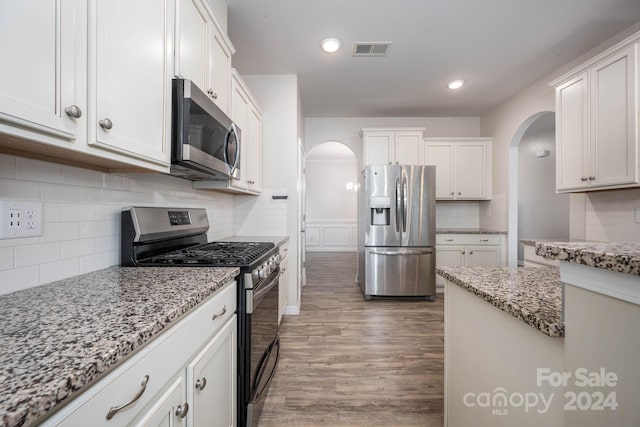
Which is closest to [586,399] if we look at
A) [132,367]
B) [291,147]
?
[132,367]

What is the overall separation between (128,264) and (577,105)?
340 centimetres

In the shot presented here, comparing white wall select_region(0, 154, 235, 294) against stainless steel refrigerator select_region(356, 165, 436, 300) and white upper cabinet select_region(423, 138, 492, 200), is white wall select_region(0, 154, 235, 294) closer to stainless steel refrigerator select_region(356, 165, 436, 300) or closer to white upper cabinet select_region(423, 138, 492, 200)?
stainless steel refrigerator select_region(356, 165, 436, 300)

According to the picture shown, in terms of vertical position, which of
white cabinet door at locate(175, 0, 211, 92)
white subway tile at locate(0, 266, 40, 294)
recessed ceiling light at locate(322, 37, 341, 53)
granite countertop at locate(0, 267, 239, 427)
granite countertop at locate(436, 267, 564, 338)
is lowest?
granite countertop at locate(436, 267, 564, 338)

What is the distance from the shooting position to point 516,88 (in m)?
3.47

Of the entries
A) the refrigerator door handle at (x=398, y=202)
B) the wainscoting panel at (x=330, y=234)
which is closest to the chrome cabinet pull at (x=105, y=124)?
the refrigerator door handle at (x=398, y=202)

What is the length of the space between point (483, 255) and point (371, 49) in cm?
297

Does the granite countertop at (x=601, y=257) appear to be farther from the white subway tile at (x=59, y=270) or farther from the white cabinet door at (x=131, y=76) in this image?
the white subway tile at (x=59, y=270)

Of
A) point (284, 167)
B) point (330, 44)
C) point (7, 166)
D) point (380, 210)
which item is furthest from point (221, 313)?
point (380, 210)

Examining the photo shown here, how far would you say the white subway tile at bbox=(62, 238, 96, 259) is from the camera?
3.36ft

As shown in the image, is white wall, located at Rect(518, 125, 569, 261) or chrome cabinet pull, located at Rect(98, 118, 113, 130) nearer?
chrome cabinet pull, located at Rect(98, 118, 113, 130)

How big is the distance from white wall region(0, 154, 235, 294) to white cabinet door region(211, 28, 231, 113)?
652mm

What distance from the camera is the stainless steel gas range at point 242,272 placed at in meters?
1.26

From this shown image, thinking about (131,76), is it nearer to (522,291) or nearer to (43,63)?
(43,63)

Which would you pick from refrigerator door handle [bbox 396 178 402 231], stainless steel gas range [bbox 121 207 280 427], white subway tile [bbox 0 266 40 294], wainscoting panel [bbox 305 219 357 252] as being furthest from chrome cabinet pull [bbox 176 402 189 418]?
wainscoting panel [bbox 305 219 357 252]
